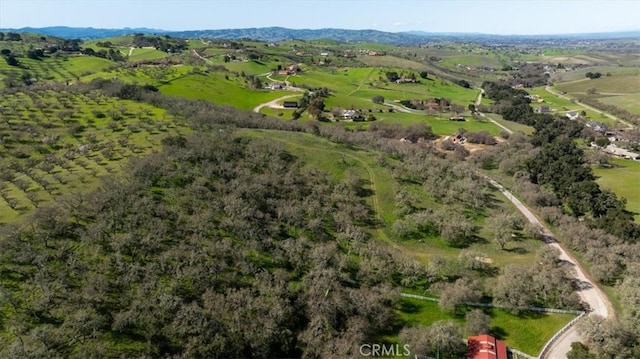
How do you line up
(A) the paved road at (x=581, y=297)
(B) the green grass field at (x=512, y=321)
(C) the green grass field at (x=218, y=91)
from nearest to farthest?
(A) the paved road at (x=581, y=297)
(B) the green grass field at (x=512, y=321)
(C) the green grass field at (x=218, y=91)

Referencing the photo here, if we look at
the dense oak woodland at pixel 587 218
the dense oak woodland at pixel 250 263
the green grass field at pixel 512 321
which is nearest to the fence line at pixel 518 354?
the green grass field at pixel 512 321

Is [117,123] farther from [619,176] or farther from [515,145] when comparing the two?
[619,176]

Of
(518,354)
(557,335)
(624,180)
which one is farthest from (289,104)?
(518,354)

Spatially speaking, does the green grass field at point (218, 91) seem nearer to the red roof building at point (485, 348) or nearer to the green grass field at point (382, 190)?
the green grass field at point (382, 190)

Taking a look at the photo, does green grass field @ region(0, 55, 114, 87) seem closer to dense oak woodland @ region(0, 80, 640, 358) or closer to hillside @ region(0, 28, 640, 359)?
hillside @ region(0, 28, 640, 359)

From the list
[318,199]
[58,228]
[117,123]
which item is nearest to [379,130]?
[318,199]

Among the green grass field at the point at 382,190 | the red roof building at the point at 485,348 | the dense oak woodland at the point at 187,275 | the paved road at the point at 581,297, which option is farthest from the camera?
the green grass field at the point at 382,190
